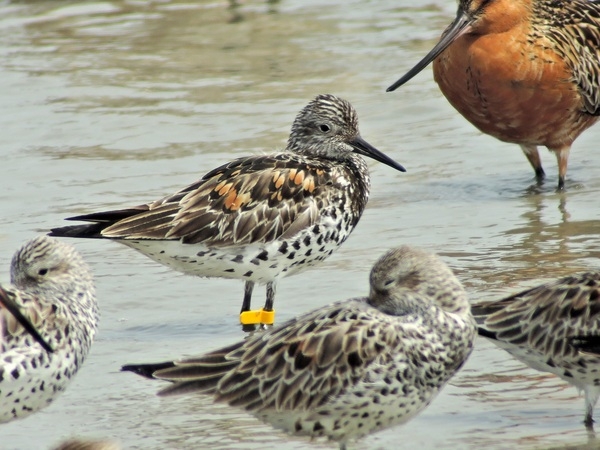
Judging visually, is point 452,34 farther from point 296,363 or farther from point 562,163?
point 296,363

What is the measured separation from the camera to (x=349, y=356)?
252 inches

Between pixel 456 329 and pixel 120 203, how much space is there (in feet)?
18.1

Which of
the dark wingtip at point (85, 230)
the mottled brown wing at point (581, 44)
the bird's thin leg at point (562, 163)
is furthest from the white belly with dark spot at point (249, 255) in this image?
the mottled brown wing at point (581, 44)

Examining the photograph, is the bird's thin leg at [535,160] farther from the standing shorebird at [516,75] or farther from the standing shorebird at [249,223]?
the standing shorebird at [249,223]

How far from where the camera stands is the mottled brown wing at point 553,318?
696 cm

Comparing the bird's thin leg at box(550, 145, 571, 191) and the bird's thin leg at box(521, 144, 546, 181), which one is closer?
the bird's thin leg at box(550, 145, 571, 191)

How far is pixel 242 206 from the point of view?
8781 mm

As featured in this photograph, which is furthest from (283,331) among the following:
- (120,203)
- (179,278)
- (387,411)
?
(120,203)

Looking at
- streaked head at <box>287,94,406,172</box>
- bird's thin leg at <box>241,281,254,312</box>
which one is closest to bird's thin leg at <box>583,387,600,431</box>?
bird's thin leg at <box>241,281,254,312</box>

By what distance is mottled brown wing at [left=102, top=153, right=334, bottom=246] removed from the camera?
8.62 metres

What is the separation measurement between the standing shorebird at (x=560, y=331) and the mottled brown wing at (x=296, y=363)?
92 centimetres

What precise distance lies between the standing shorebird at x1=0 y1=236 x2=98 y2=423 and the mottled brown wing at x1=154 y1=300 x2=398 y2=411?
0.60 metres

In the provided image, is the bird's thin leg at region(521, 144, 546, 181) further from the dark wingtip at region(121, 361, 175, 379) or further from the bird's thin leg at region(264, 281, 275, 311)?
the dark wingtip at region(121, 361, 175, 379)

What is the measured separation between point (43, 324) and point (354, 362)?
1616mm
